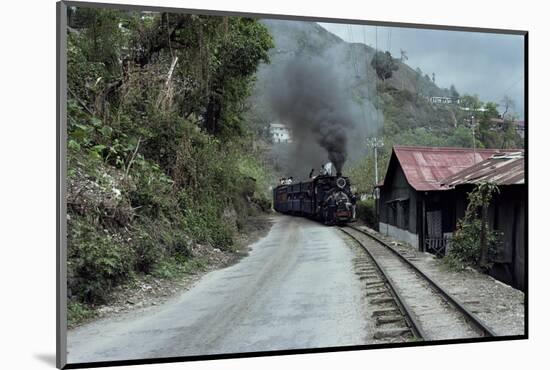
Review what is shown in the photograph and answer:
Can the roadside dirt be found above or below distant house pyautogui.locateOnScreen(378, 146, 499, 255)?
below

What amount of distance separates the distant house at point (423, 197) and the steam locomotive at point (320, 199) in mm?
331

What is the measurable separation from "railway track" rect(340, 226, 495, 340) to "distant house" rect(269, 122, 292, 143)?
931 mm

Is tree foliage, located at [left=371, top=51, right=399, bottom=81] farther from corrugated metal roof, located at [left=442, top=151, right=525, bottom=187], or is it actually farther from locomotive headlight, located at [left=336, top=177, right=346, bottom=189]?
corrugated metal roof, located at [left=442, top=151, right=525, bottom=187]

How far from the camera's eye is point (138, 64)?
4.60 m

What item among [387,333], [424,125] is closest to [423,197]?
[424,125]

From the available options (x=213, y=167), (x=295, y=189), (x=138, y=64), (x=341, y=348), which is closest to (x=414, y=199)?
(x=295, y=189)

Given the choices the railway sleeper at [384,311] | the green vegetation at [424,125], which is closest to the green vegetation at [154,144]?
the green vegetation at [424,125]

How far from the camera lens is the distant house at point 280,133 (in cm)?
478

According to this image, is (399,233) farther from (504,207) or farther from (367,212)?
(504,207)

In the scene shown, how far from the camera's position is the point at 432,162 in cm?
526

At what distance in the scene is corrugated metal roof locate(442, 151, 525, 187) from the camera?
17.4ft

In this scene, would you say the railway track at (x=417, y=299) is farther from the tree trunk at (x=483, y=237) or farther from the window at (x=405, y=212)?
the tree trunk at (x=483, y=237)

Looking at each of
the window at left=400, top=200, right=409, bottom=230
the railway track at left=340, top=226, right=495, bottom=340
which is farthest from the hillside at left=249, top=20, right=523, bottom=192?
the railway track at left=340, top=226, right=495, bottom=340

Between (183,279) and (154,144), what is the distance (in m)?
1.01
